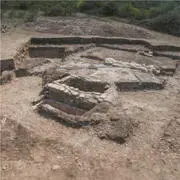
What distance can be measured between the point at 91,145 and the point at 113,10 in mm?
12901

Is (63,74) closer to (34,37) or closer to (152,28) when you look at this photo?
(34,37)

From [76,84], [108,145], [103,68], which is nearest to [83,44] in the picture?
[103,68]

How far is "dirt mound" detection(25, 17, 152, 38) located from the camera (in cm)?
1254

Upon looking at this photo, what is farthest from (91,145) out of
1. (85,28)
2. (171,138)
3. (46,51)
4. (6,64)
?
(85,28)

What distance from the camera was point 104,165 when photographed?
4660mm

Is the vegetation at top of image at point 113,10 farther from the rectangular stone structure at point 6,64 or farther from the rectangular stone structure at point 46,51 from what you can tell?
the rectangular stone structure at point 6,64

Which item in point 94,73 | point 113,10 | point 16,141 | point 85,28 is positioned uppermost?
point 113,10

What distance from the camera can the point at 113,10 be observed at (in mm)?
16703

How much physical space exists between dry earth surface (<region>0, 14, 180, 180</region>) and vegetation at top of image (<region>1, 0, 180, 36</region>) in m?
7.43

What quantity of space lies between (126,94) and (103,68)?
137 cm

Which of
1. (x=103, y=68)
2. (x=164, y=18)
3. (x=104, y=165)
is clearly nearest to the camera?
(x=104, y=165)

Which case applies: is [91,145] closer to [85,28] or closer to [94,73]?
[94,73]

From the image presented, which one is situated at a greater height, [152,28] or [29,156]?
[152,28]

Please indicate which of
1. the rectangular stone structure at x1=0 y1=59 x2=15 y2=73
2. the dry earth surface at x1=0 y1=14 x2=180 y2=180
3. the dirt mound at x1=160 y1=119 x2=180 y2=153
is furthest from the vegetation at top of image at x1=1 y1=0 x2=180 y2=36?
the dirt mound at x1=160 y1=119 x2=180 y2=153
